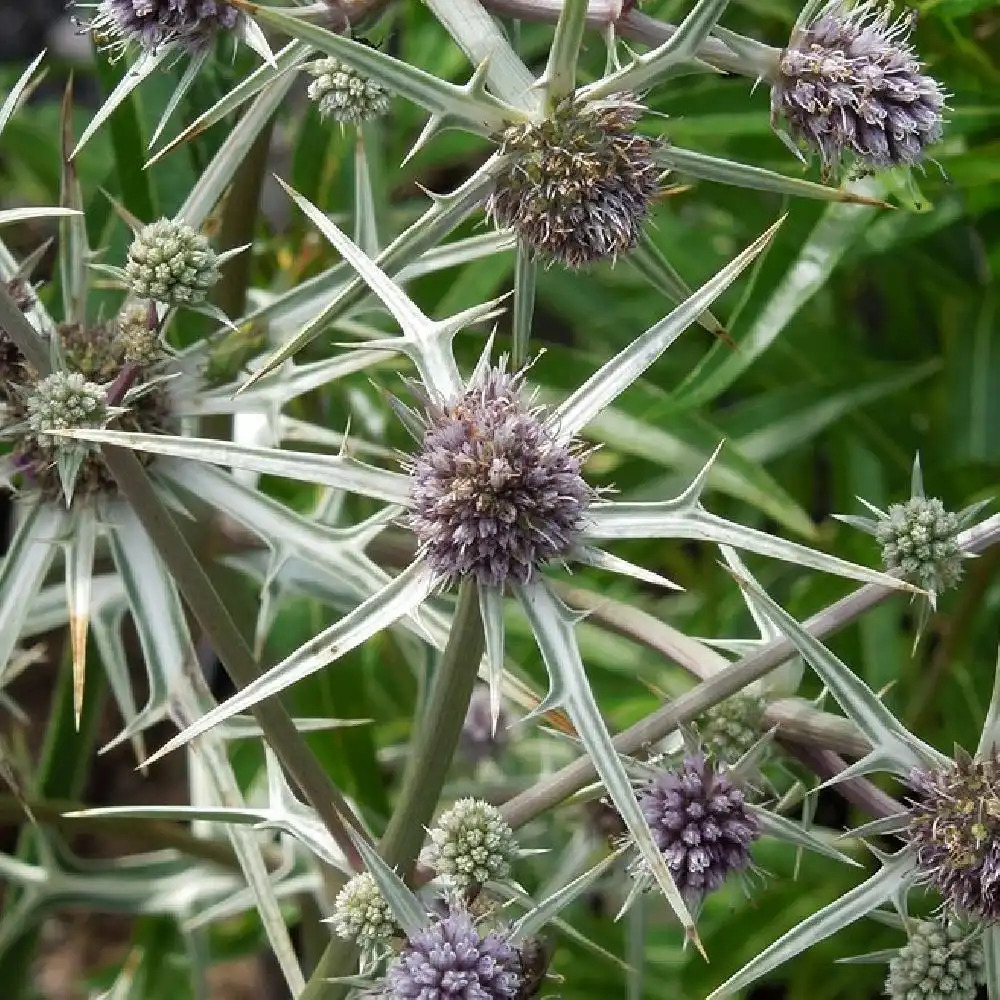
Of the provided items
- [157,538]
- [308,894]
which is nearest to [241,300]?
[157,538]

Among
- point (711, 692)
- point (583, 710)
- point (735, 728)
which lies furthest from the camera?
point (735, 728)

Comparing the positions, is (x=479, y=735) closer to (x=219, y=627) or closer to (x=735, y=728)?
(x=735, y=728)

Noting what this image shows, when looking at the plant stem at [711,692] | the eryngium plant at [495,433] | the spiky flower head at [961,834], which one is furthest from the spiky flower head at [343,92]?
the spiky flower head at [961,834]

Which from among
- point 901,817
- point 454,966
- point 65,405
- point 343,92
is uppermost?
point 343,92

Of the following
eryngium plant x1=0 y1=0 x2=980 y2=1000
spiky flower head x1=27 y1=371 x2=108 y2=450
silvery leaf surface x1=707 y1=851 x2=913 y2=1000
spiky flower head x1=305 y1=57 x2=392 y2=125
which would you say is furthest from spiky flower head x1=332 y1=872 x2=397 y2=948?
spiky flower head x1=305 y1=57 x2=392 y2=125

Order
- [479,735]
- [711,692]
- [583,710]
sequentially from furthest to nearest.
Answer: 1. [479,735]
2. [711,692]
3. [583,710]

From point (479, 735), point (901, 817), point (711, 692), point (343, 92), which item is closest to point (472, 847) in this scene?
point (711, 692)
